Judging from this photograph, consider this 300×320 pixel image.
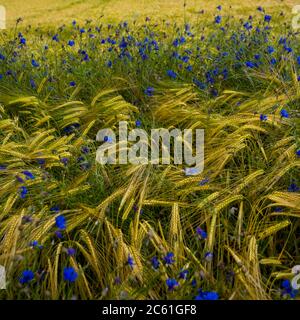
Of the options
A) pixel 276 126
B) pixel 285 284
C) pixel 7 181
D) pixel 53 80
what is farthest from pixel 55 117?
pixel 285 284

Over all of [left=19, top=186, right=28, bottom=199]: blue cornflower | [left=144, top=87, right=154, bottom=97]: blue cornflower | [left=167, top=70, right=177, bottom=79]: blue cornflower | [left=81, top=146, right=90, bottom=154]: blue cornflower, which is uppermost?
[left=167, top=70, right=177, bottom=79]: blue cornflower

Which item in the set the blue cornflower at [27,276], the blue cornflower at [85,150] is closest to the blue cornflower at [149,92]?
the blue cornflower at [85,150]

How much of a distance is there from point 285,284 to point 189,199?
2.40 ft

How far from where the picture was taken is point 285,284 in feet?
5.42

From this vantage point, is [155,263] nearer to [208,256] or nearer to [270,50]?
[208,256]

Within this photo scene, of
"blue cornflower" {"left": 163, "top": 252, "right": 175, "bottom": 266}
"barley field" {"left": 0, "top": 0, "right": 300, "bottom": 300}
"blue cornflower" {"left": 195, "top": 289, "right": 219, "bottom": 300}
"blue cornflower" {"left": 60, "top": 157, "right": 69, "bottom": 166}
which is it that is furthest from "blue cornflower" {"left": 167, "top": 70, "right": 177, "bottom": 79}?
A: "blue cornflower" {"left": 195, "top": 289, "right": 219, "bottom": 300}

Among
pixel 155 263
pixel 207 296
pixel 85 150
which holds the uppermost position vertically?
pixel 85 150

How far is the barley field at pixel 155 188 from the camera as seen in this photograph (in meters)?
1.83

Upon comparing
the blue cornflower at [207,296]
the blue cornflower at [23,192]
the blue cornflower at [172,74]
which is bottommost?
the blue cornflower at [207,296]

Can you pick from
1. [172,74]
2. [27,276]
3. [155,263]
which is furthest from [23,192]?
[172,74]

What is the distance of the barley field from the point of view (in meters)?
1.83

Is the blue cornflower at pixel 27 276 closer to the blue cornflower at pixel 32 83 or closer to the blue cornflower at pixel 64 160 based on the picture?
the blue cornflower at pixel 64 160

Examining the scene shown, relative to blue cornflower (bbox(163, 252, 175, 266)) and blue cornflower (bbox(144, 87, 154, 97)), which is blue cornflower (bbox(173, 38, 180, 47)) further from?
blue cornflower (bbox(163, 252, 175, 266))

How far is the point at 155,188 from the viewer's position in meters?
2.26
